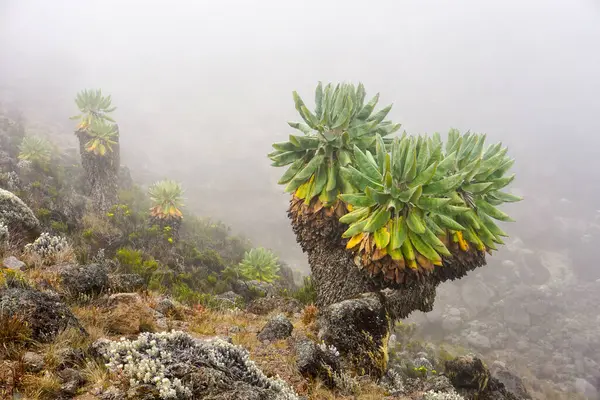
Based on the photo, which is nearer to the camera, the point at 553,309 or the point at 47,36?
the point at 553,309

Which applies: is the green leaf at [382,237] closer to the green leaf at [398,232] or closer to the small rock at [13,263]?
the green leaf at [398,232]

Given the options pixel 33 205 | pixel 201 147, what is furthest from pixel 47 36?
pixel 33 205

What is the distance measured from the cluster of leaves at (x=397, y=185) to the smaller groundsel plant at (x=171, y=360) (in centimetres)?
331

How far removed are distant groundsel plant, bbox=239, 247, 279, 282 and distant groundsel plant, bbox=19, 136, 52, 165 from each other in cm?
1736

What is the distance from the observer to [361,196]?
6.56 meters

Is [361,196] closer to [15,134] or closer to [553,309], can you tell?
[553,309]

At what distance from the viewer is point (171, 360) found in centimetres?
349

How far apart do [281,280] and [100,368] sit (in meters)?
A: 18.0

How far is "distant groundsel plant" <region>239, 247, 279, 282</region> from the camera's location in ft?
58.9

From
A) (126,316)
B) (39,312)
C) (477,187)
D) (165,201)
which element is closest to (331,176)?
(477,187)

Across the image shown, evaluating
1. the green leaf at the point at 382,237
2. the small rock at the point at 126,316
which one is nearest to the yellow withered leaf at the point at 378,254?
the green leaf at the point at 382,237

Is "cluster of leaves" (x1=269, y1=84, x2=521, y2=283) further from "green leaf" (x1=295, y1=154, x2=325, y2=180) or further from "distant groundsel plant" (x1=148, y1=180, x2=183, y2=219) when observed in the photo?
"distant groundsel plant" (x1=148, y1=180, x2=183, y2=219)

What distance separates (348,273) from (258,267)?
35.2ft

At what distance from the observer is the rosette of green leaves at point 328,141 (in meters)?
8.08
